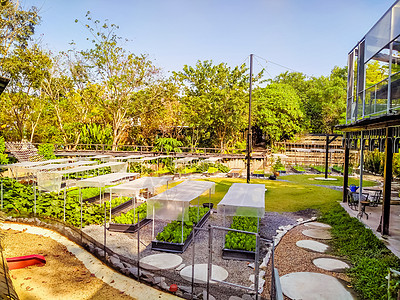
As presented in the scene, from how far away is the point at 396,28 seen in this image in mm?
7457

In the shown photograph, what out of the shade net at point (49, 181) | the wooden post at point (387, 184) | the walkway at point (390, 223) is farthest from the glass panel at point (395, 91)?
the shade net at point (49, 181)

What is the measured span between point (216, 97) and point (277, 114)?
Answer: 11468 mm

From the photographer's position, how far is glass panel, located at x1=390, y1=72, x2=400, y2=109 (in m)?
8.26

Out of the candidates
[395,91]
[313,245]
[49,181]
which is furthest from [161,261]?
[395,91]

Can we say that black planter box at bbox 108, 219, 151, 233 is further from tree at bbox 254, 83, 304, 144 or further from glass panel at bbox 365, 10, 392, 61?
tree at bbox 254, 83, 304, 144

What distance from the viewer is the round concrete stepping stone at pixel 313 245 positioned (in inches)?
314

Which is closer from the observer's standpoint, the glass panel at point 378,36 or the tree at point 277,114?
the glass panel at point 378,36

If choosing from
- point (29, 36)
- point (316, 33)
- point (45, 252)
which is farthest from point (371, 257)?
point (29, 36)

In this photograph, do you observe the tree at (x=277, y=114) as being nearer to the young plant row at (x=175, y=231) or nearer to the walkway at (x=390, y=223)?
the walkway at (x=390, y=223)

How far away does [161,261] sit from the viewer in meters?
7.33

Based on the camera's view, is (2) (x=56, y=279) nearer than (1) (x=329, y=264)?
Yes

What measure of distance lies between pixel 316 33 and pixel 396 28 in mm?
14020

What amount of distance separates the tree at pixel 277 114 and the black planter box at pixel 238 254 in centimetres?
3056

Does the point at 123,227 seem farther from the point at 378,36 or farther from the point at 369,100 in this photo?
the point at 378,36
